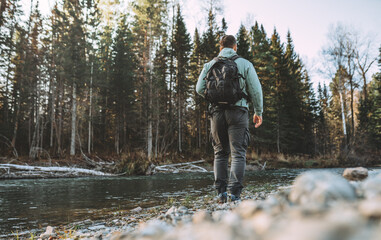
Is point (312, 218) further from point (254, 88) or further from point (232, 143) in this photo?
point (254, 88)

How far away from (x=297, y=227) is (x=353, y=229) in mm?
94

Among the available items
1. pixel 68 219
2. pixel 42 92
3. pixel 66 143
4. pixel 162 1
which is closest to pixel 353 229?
pixel 68 219

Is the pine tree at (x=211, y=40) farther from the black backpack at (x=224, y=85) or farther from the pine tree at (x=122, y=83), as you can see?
the black backpack at (x=224, y=85)

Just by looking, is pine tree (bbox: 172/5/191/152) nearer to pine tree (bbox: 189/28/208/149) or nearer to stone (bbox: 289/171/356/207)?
pine tree (bbox: 189/28/208/149)

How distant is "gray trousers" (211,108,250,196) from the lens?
3.23 metres

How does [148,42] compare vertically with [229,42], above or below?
above

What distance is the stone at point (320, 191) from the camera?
0.66m

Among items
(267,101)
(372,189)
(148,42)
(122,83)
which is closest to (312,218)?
(372,189)

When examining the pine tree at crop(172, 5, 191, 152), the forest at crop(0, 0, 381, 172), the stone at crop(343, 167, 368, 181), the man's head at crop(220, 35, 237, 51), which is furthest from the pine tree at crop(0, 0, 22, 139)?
the stone at crop(343, 167, 368, 181)

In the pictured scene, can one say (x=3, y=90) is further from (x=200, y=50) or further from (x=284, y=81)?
(x=284, y=81)

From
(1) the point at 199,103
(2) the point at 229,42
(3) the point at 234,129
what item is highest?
(1) the point at 199,103

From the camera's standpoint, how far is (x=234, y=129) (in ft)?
10.7

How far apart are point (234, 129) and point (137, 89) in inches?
767

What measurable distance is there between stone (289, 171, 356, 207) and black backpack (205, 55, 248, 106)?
2.42 metres
